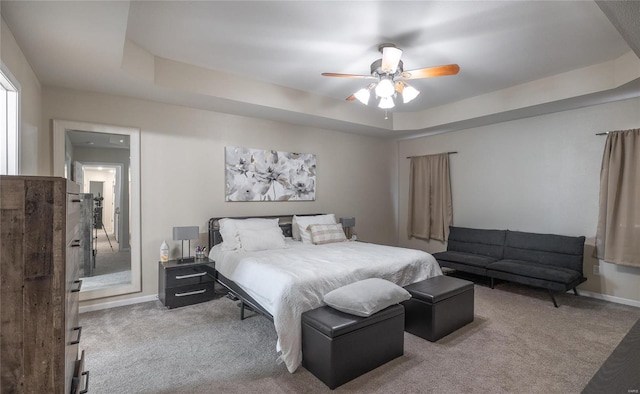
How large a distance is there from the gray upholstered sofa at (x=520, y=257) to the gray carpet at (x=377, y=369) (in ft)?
1.19

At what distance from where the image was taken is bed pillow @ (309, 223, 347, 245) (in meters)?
4.36

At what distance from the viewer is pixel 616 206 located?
3.78 meters

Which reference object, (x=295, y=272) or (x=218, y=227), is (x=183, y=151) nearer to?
(x=218, y=227)

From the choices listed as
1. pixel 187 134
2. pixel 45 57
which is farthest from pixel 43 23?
pixel 187 134

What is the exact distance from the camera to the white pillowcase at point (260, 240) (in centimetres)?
380

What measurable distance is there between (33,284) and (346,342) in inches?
70.6

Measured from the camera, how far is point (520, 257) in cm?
435

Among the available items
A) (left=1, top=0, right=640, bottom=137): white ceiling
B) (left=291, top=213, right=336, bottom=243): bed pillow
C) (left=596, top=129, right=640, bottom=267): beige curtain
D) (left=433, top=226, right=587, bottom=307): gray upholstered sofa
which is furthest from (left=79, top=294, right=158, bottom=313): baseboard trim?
(left=596, top=129, right=640, bottom=267): beige curtain

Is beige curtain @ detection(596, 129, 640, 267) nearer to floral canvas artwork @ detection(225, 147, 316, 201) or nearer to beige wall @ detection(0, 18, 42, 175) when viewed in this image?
floral canvas artwork @ detection(225, 147, 316, 201)

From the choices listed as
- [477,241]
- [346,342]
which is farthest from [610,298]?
[346,342]

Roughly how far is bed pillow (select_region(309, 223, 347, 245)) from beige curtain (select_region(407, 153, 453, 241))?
86.1 inches

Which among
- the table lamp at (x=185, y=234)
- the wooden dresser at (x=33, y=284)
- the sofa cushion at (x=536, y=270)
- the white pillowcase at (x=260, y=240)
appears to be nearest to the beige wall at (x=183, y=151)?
the table lamp at (x=185, y=234)

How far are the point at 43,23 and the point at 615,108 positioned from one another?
19.4 ft

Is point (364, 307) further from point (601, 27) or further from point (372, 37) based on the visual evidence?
point (601, 27)
